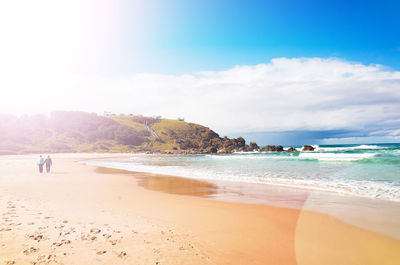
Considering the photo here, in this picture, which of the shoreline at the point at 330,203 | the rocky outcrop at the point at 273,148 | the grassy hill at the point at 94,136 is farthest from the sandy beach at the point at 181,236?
the grassy hill at the point at 94,136

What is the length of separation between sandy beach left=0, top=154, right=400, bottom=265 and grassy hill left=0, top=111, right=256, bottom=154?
80450 mm

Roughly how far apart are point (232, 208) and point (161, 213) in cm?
263

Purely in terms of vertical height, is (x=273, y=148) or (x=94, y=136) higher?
(x=94, y=136)

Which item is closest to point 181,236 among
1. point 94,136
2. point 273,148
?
point 273,148

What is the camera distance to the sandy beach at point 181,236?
187 inches

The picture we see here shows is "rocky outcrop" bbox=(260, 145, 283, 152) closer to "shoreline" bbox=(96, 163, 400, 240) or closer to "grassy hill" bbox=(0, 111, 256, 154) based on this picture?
"grassy hill" bbox=(0, 111, 256, 154)

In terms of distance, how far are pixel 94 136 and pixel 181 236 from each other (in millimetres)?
116707

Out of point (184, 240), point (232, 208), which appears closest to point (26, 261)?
point (184, 240)

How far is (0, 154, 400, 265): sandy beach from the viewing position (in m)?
4.75

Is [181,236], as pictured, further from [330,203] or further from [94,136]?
[94,136]

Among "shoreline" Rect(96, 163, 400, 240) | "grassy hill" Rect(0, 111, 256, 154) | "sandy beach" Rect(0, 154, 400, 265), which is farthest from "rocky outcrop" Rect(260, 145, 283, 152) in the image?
"sandy beach" Rect(0, 154, 400, 265)

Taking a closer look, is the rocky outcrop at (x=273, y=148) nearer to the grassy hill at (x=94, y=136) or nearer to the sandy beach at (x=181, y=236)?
the grassy hill at (x=94, y=136)

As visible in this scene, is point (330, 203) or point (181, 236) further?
point (330, 203)

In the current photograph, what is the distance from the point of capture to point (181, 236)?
19.5 feet
